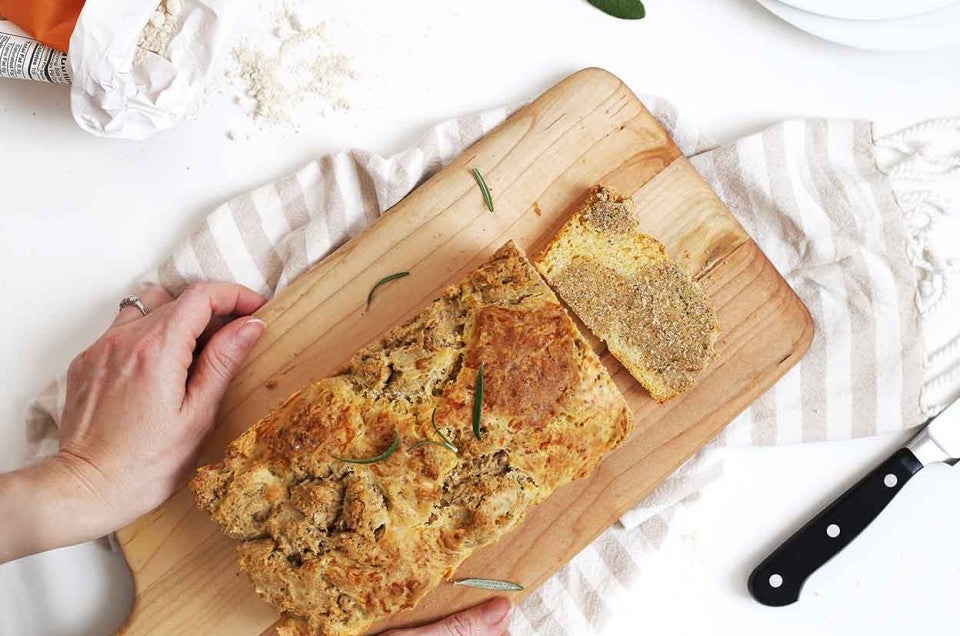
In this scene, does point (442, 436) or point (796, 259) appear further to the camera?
point (796, 259)

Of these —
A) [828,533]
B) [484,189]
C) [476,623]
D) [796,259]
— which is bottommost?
[828,533]

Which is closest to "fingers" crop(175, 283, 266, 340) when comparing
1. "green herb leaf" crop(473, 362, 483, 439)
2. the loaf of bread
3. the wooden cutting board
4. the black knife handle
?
the wooden cutting board

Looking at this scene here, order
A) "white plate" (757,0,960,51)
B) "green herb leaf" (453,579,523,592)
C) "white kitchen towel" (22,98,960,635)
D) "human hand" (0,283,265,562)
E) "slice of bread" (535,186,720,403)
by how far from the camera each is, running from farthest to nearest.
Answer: "white plate" (757,0,960,51) < "white kitchen towel" (22,98,960,635) < "slice of bread" (535,186,720,403) < "green herb leaf" (453,579,523,592) < "human hand" (0,283,265,562)

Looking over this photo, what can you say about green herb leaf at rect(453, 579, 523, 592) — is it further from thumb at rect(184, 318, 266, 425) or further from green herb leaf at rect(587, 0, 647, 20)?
green herb leaf at rect(587, 0, 647, 20)

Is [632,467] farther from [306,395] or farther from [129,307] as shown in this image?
[129,307]

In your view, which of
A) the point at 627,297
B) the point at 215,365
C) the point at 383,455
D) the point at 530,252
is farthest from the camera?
the point at 530,252

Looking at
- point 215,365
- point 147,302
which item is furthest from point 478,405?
point 147,302

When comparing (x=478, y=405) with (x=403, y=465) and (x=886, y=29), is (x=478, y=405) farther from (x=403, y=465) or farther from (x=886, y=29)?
(x=886, y=29)

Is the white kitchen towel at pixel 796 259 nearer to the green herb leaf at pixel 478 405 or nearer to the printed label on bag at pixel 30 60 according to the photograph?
the printed label on bag at pixel 30 60

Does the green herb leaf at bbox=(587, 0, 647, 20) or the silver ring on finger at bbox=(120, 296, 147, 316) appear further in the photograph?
the green herb leaf at bbox=(587, 0, 647, 20)
